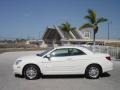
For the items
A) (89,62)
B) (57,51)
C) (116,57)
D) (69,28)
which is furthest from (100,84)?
(69,28)

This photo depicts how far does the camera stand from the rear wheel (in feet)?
34.3

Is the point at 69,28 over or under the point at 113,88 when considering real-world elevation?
over

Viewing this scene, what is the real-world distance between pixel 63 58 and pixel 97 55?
62.4 inches

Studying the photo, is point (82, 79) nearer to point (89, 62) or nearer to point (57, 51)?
point (89, 62)

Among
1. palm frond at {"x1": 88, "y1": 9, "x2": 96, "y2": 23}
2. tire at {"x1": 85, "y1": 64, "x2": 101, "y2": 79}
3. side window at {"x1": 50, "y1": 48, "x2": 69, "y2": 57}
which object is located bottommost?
tire at {"x1": 85, "y1": 64, "x2": 101, "y2": 79}

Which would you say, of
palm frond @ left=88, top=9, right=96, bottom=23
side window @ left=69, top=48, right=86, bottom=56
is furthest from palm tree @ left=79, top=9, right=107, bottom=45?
side window @ left=69, top=48, right=86, bottom=56

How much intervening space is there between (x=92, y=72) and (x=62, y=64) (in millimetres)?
1390

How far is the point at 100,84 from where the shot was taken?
30.3ft

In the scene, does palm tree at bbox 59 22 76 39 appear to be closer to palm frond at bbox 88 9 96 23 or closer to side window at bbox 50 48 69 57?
palm frond at bbox 88 9 96 23

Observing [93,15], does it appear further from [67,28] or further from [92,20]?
[67,28]

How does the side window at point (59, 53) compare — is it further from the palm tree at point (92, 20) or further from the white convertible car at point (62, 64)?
the palm tree at point (92, 20)

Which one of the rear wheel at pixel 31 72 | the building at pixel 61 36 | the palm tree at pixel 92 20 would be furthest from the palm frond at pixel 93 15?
the rear wheel at pixel 31 72

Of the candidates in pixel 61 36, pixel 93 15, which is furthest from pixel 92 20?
pixel 61 36

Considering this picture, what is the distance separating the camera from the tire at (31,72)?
10445mm
